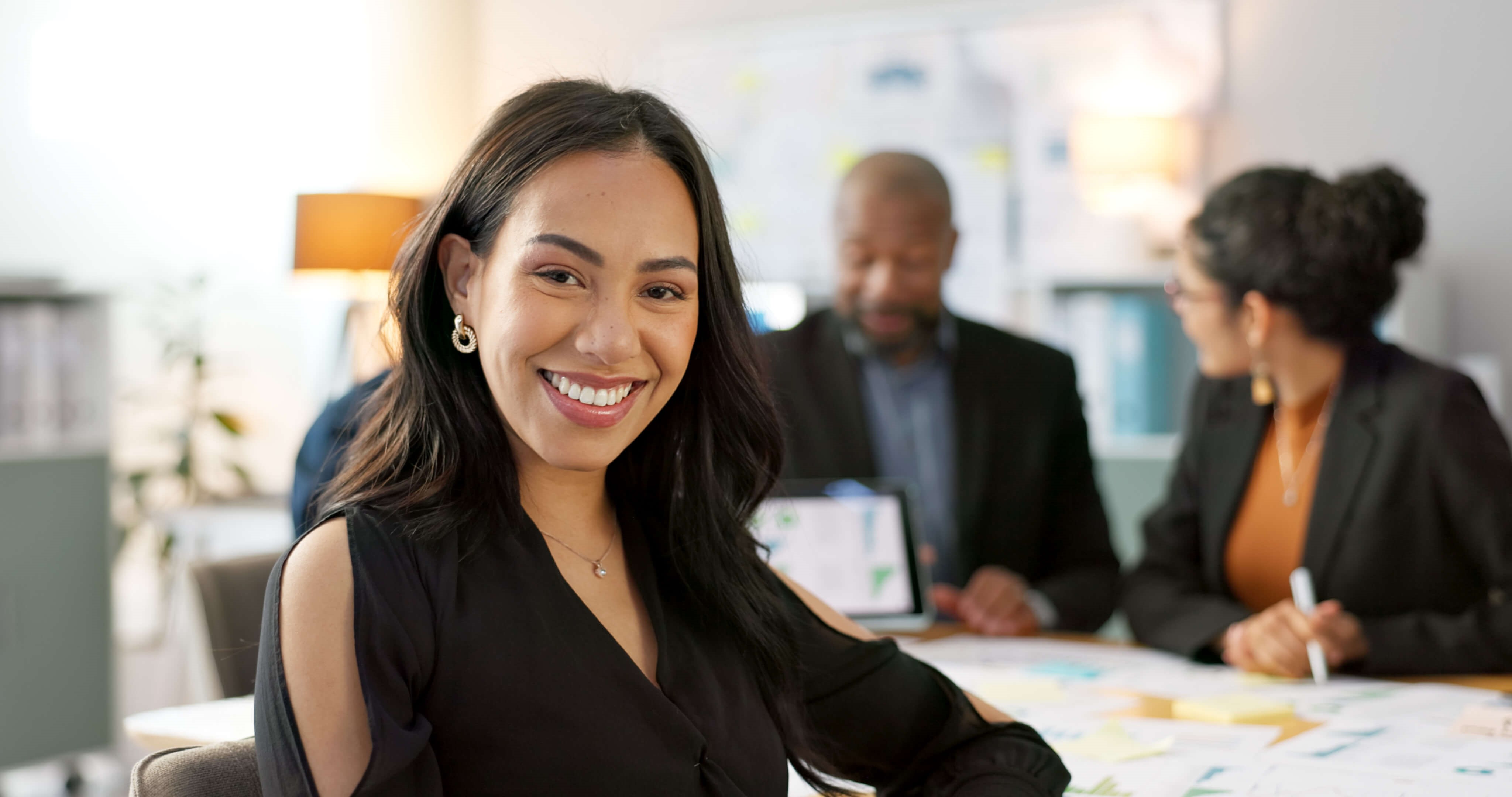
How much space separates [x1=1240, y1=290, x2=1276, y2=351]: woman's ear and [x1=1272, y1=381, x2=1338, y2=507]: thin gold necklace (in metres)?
0.17

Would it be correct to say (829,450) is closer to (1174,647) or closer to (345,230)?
(1174,647)

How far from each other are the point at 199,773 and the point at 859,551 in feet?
4.57

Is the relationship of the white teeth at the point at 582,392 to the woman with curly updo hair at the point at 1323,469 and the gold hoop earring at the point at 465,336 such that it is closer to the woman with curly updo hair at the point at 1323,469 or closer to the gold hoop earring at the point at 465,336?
the gold hoop earring at the point at 465,336

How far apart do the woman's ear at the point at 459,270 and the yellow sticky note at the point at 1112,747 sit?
103cm

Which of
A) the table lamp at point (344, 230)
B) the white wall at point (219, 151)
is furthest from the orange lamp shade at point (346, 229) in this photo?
the white wall at point (219, 151)

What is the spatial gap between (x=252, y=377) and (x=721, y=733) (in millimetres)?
4720

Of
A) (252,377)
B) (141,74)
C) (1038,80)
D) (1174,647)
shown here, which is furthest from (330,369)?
(1174,647)

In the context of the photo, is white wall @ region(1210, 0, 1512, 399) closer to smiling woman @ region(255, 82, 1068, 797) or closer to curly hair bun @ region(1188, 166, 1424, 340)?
curly hair bun @ region(1188, 166, 1424, 340)

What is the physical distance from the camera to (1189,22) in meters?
4.48

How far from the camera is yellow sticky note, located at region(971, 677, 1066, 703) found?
6.64ft

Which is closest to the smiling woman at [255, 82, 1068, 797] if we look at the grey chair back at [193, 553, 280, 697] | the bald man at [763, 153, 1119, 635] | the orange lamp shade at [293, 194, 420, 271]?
the grey chair back at [193, 553, 280, 697]

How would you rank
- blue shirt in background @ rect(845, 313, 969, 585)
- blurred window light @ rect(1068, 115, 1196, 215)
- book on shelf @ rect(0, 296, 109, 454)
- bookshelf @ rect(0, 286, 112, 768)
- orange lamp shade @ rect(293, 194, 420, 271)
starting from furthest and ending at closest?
1. blurred window light @ rect(1068, 115, 1196, 215)
2. orange lamp shade @ rect(293, 194, 420, 271)
3. book on shelf @ rect(0, 296, 109, 454)
4. bookshelf @ rect(0, 286, 112, 768)
5. blue shirt in background @ rect(845, 313, 969, 585)

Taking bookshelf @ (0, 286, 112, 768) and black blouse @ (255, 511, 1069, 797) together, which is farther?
bookshelf @ (0, 286, 112, 768)

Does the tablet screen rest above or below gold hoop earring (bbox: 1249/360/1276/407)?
below
